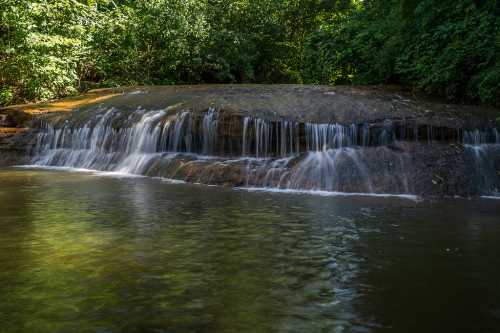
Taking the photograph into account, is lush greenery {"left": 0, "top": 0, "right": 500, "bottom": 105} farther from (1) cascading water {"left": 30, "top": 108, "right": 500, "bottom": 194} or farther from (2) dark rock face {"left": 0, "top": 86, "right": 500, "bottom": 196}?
(1) cascading water {"left": 30, "top": 108, "right": 500, "bottom": 194}

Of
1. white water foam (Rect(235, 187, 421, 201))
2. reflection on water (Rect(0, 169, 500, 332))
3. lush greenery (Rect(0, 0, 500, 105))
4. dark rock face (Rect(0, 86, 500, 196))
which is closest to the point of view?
reflection on water (Rect(0, 169, 500, 332))

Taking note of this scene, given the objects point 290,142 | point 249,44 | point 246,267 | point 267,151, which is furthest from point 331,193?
point 249,44

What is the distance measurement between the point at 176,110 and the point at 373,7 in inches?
439

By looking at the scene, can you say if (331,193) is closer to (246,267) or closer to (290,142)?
(290,142)

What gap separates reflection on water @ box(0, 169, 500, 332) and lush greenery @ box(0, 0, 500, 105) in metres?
7.87

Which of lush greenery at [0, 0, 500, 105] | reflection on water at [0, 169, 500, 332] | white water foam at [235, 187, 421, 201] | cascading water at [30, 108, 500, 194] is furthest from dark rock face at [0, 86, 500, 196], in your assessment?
reflection on water at [0, 169, 500, 332]

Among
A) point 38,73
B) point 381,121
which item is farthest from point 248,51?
point 381,121

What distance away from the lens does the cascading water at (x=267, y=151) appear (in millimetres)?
12055

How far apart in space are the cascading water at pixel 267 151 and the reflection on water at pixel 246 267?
239 centimetres

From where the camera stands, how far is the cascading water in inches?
475

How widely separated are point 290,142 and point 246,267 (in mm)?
8407

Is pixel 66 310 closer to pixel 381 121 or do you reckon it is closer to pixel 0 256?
pixel 0 256

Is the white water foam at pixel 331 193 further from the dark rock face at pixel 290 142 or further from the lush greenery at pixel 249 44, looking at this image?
the lush greenery at pixel 249 44

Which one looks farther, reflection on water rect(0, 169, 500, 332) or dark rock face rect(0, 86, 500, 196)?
dark rock face rect(0, 86, 500, 196)
